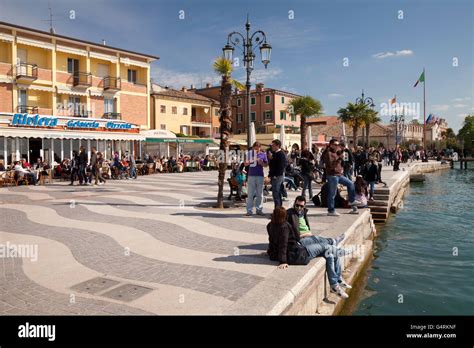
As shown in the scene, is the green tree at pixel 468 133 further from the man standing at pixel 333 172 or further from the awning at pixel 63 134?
the man standing at pixel 333 172

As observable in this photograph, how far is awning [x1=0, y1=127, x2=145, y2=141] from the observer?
20766 millimetres

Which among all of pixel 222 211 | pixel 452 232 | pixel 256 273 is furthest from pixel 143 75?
pixel 256 273

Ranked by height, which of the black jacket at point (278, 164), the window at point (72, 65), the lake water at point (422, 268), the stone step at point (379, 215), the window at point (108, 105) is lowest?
the lake water at point (422, 268)

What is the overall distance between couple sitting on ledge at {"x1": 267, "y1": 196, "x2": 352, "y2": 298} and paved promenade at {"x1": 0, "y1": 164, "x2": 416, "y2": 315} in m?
0.17

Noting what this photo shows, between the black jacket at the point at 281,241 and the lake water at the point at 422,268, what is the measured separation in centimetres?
161

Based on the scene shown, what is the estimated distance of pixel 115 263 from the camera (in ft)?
18.9

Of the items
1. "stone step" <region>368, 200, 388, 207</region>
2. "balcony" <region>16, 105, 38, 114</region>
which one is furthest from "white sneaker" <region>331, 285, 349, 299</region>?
"balcony" <region>16, 105, 38, 114</region>

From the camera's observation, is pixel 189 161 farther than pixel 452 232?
Yes


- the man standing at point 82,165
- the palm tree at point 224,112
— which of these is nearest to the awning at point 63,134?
the man standing at point 82,165

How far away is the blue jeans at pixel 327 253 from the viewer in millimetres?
5578

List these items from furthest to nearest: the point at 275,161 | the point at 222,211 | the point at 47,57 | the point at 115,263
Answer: the point at 47,57 → the point at 222,211 → the point at 275,161 → the point at 115,263

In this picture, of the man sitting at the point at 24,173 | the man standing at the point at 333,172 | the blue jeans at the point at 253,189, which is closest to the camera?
the man standing at the point at 333,172
